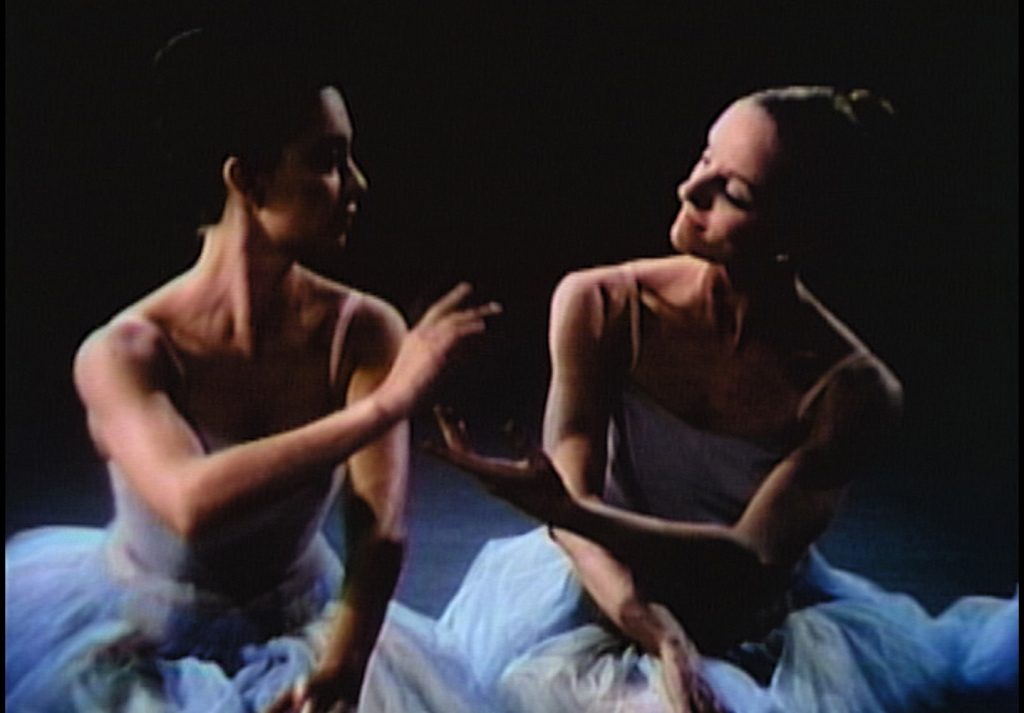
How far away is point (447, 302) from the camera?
2303mm

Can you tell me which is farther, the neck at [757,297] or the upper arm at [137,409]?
the neck at [757,297]

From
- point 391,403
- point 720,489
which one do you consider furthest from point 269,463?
point 720,489

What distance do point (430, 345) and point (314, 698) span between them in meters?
0.45

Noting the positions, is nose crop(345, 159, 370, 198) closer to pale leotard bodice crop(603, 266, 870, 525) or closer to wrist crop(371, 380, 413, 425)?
wrist crop(371, 380, 413, 425)

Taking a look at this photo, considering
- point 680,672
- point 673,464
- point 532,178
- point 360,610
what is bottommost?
point 680,672

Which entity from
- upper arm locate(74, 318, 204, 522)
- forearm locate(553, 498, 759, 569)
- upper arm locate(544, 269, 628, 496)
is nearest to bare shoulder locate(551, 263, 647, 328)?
upper arm locate(544, 269, 628, 496)

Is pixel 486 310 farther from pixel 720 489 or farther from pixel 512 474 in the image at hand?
pixel 720 489

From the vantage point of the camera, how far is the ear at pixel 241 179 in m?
2.28

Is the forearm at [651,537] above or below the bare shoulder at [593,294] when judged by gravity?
below

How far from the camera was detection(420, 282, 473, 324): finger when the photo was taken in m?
2.30

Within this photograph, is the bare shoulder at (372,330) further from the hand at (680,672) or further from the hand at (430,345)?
the hand at (680,672)

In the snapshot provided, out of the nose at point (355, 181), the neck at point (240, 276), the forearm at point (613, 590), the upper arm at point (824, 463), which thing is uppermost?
the nose at point (355, 181)

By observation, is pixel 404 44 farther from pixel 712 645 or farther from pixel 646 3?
pixel 712 645

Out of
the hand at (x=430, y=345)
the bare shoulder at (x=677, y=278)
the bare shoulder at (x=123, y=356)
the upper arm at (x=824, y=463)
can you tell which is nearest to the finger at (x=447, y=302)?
the hand at (x=430, y=345)
